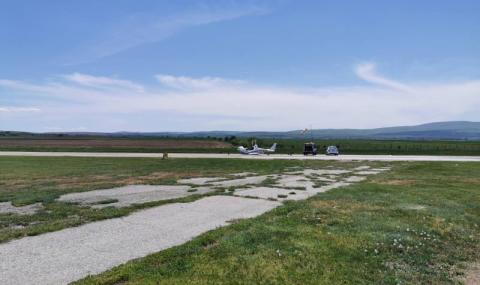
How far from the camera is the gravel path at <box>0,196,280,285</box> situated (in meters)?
6.77

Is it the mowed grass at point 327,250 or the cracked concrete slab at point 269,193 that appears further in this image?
the cracked concrete slab at point 269,193

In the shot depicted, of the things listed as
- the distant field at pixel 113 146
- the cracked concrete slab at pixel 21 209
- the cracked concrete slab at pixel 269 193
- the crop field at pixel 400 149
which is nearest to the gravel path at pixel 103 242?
the cracked concrete slab at pixel 269 193

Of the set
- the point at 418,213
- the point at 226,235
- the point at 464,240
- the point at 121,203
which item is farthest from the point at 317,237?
the point at 121,203

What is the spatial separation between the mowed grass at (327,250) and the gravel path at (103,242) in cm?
54

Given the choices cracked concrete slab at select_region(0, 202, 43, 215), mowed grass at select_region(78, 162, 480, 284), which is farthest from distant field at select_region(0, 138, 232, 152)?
mowed grass at select_region(78, 162, 480, 284)

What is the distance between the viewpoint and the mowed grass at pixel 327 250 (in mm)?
6645

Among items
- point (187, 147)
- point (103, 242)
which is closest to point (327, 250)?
point (103, 242)

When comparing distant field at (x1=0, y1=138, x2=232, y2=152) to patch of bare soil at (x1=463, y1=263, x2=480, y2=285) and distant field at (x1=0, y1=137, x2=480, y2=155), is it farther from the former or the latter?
patch of bare soil at (x1=463, y1=263, x2=480, y2=285)

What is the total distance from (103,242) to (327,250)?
4.70 metres

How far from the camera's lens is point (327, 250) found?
806 cm

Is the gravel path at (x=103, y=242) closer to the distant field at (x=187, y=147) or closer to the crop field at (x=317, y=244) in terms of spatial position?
the crop field at (x=317, y=244)

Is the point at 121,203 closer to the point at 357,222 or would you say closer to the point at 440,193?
the point at 357,222

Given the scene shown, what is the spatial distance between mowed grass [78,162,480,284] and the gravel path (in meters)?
0.54

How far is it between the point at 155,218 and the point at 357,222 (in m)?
5.51
